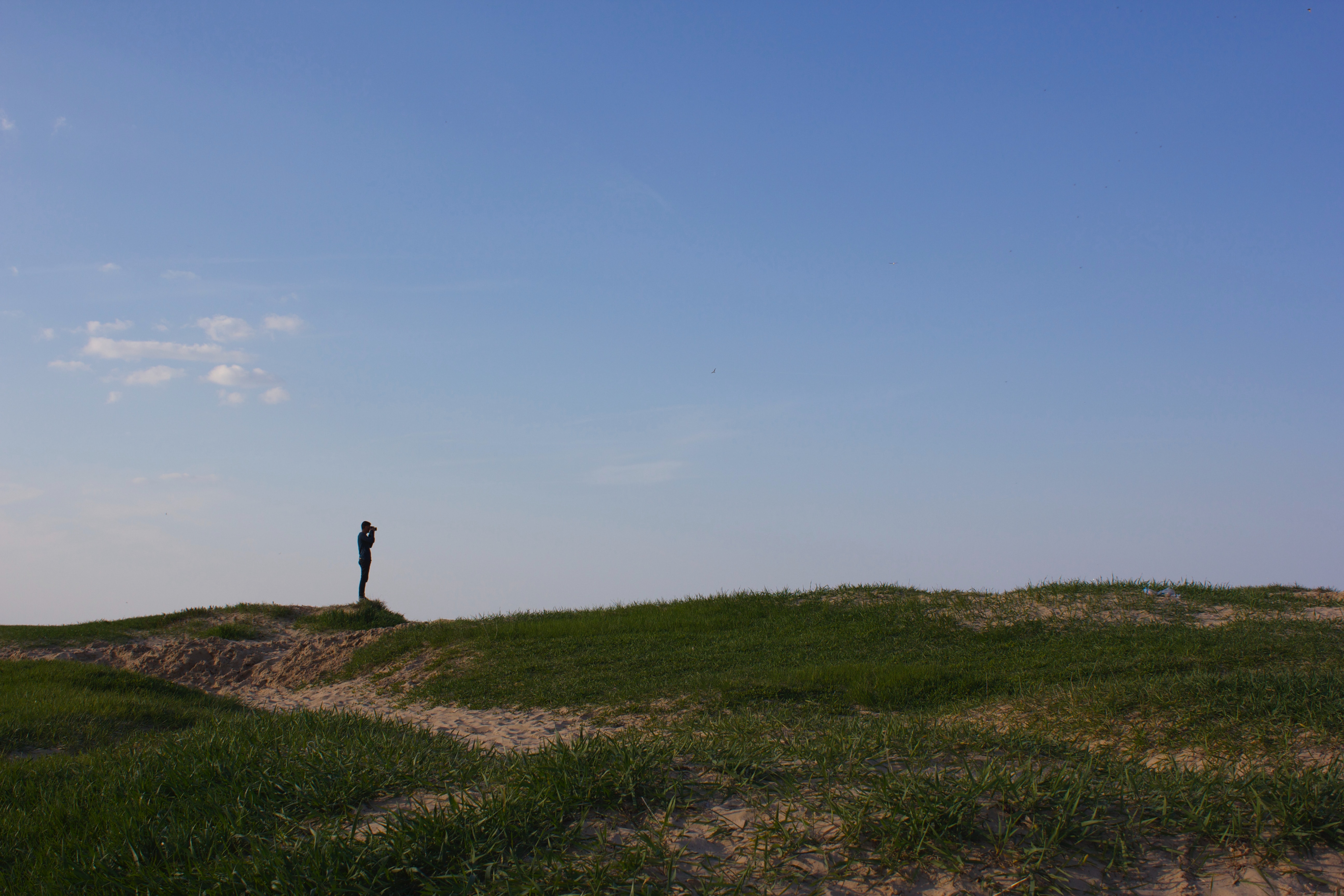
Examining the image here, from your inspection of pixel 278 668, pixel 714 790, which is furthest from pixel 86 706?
pixel 714 790

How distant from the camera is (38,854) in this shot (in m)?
4.15

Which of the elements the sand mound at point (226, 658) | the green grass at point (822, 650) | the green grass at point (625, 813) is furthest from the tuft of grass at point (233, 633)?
the green grass at point (625, 813)

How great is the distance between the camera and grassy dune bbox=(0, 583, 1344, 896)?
328 centimetres

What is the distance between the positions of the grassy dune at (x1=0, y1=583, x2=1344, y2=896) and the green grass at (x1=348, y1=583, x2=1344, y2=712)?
0.27 metres

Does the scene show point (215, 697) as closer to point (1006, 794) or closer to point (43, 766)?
point (43, 766)

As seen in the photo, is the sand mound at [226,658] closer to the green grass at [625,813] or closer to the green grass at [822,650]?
the green grass at [822,650]

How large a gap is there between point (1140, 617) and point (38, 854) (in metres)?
13.0

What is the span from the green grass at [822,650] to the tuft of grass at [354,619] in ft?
7.61

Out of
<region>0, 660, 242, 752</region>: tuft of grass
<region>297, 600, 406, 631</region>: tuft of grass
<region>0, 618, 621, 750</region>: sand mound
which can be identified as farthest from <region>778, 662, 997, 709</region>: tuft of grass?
<region>297, 600, 406, 631</region>: tuft of grass

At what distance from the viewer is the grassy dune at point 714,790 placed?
10.8ft

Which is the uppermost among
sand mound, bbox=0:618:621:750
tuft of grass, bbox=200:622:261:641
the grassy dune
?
the grassy dune

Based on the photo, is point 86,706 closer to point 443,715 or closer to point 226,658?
point 443,715

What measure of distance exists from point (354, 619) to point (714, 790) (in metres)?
15.6

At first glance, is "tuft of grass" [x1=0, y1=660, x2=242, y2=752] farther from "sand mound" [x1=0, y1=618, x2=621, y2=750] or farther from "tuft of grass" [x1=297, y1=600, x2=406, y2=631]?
"tuft of grass" [x1=297, y1=600, x2=406, y2=631]
